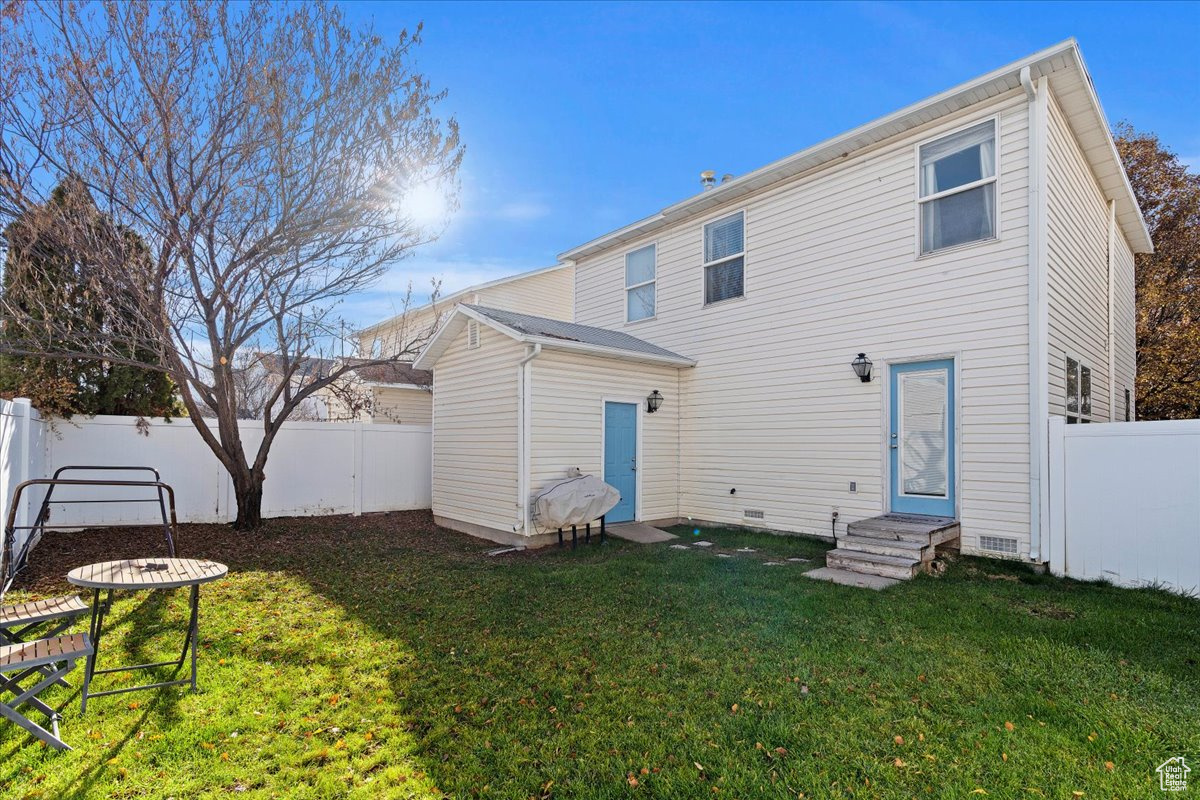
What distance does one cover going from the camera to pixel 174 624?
4.68m

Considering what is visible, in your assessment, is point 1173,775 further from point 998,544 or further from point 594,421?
point 594,421

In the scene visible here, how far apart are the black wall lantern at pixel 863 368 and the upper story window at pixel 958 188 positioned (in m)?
1.53

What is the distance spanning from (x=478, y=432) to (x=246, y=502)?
360 cm

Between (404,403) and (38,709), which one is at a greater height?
(404,403)

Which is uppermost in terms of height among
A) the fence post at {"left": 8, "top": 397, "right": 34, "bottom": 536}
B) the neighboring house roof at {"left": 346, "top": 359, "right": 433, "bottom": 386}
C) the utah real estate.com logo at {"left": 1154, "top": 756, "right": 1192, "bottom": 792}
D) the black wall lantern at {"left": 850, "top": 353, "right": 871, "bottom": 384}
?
the neighboring house roof at {"left": 346, "top": 359, "right": 433, "bottom": 386}

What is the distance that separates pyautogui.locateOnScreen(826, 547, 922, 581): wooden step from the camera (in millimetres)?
6094

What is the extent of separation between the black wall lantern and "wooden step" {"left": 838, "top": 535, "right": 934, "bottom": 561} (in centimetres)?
217

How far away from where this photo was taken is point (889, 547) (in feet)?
21.1

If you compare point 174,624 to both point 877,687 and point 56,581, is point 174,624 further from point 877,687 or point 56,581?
point 877,687

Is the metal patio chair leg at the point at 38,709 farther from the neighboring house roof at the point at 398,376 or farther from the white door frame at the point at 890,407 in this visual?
the neighboring house roof at the point at 398,376

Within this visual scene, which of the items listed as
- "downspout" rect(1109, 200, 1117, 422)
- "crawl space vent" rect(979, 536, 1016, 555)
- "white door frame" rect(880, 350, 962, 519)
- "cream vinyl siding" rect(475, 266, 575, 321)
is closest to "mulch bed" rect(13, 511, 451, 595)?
"white door frame" rect(880, 350, 962, 519)

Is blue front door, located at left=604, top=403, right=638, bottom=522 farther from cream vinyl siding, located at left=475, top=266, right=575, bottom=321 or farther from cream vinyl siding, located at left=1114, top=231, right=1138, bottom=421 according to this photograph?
cream vinyl siding, located at left=1114, top=231, right=1138, bottom=421

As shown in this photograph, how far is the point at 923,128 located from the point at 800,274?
2.32 m

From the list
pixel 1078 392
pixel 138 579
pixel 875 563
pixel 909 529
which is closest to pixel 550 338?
pixel 875 563
